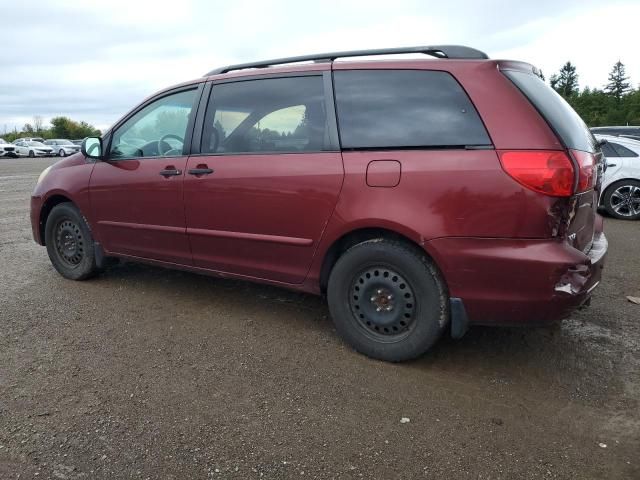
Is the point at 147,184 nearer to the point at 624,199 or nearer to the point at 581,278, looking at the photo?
the point at 581,278

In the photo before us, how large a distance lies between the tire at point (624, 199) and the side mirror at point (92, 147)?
804cm

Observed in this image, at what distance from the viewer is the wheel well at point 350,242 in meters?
3.11

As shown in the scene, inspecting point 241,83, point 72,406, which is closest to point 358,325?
point 72,406

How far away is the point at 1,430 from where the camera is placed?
2561 mm

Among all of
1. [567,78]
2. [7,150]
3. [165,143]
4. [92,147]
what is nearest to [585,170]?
[165,143]

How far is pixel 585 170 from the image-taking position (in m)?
2.83

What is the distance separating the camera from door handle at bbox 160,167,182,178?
3909 mm

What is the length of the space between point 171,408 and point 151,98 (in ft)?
8.57

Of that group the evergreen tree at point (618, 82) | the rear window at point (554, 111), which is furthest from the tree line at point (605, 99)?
the rear window at point (554, 111)

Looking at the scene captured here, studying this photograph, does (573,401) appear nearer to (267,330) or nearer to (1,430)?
(267,330)

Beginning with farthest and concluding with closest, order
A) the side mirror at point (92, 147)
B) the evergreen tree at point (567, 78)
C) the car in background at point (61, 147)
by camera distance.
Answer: the evergreen tree at point (567, 78) < the car in background at point (61, 147) < the side mirror at point (92, 147)

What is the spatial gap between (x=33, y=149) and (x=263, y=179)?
4202 centimetres

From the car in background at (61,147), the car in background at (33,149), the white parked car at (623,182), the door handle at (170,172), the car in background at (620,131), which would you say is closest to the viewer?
the door handle at (170,172)

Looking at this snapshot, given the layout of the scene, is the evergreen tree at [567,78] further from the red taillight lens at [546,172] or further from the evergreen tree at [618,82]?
the red taillight lens at [546,172]
